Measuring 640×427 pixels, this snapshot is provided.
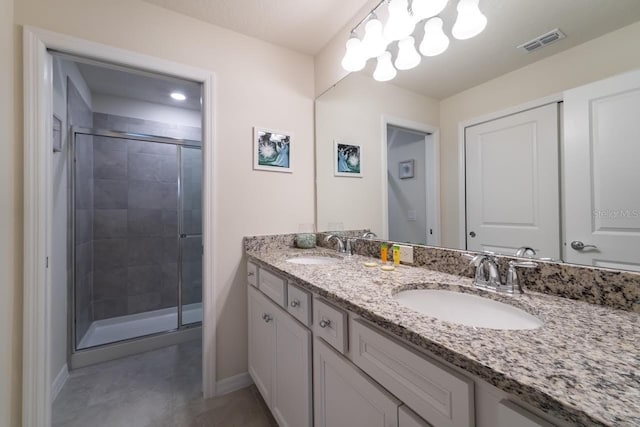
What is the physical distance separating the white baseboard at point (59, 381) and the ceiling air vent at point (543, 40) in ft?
9.33

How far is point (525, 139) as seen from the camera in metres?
0.85

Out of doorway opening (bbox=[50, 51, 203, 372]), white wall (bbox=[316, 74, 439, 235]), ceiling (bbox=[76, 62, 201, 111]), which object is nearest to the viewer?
white wall (bbox=[316, 74, 439, 235])

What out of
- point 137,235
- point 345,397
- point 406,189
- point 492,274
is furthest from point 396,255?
point 137,235

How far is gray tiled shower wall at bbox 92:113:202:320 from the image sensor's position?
243 cm

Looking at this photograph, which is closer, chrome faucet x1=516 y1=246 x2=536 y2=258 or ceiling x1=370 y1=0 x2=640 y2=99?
ceiling x1=370 y1=0 x2=640 y2=99

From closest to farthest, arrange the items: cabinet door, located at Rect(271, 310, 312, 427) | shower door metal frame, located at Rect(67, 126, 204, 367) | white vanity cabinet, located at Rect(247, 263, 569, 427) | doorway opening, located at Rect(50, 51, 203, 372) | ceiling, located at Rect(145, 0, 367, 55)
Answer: white vanity cabinet, located at Rect(247, 263, 569, 427)
cabinet door, located at Rect(271, 310, 312, 427)
ceiling, located at Rect(145, 0, 367, 55)
shower door metal frame, located at Rect(67, 126, 204, 367)
doorway opening, located at Rect(50, 51, 203, 372)

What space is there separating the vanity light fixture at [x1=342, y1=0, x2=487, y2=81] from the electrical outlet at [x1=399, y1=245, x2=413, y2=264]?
2.95 ft

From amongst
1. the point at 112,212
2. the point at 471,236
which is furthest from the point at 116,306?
the point at 471,236

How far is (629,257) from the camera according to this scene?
2.20 feet

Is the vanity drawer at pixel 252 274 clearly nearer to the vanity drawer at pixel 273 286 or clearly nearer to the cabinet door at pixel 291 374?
the vanity drawer at pixel 273 286

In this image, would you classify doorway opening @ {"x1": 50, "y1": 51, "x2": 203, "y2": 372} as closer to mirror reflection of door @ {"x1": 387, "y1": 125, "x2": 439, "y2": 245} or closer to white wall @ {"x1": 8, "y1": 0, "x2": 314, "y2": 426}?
white wall @ {"x1": 8, "y1": 0, "x2": 314, "y2": 426}

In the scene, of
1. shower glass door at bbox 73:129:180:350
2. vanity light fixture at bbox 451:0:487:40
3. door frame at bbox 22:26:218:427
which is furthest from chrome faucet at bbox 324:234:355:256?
shower glass door at bbox 73:129:180:350

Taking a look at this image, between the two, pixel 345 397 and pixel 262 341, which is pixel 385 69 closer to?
→ pixel 345 397

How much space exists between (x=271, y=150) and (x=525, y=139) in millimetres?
1397
